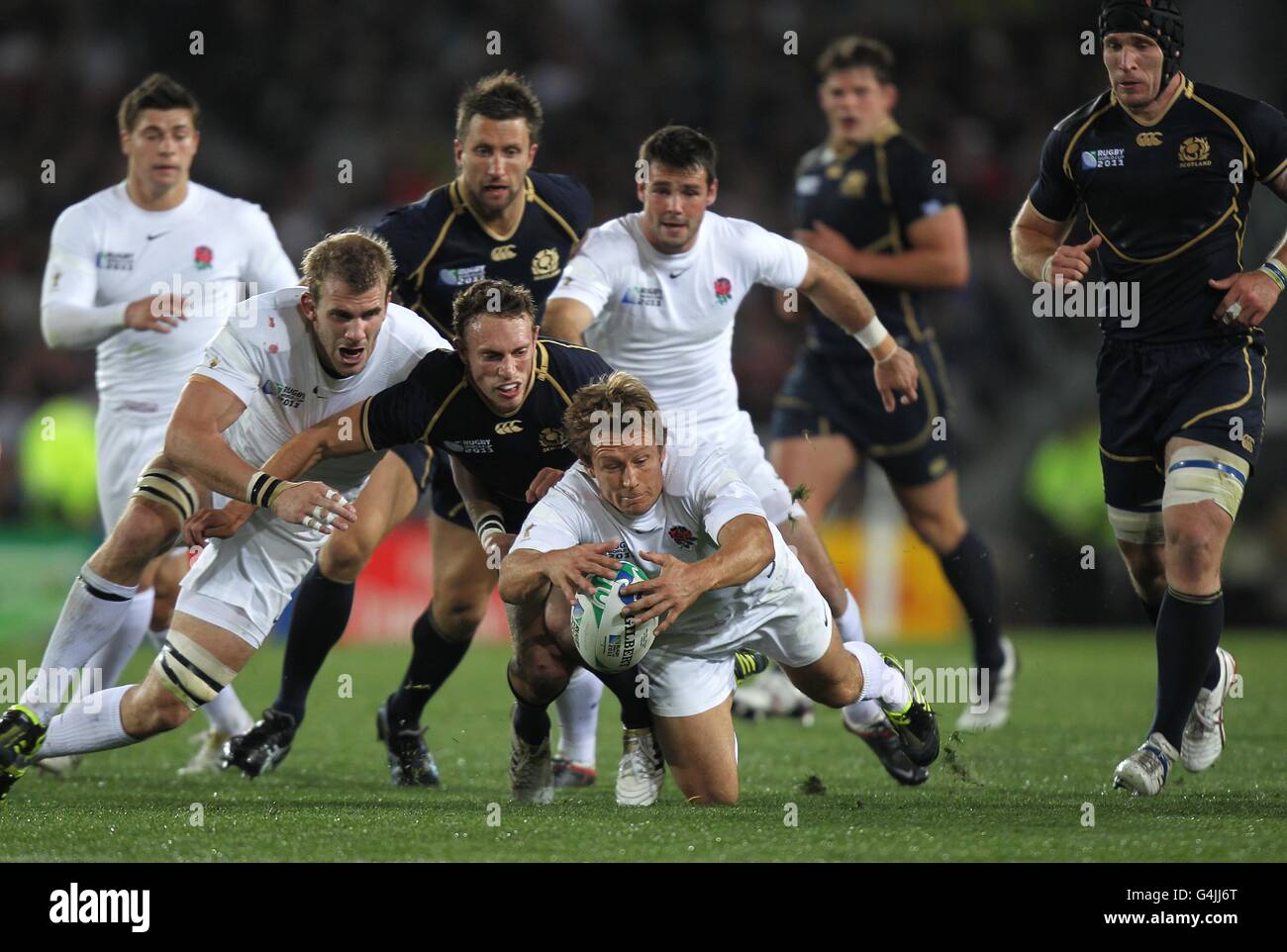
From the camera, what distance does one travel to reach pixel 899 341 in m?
7.54

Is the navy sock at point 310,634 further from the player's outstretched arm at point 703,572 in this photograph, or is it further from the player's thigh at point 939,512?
the player's thigh at point 939,512

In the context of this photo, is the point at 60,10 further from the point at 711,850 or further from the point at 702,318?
the point at 711,850

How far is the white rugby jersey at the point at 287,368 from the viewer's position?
5461 millimetres

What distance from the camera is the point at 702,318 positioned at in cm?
628

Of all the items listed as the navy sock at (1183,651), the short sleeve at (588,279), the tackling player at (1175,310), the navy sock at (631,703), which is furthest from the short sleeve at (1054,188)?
the navy sock at (631,703)

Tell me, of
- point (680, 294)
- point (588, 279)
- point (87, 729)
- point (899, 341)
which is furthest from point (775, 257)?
point (87, 729)

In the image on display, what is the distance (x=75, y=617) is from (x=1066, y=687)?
5.48 meters

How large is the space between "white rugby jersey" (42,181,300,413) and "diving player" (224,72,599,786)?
830 millimetres

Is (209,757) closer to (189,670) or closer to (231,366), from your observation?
(189,670)

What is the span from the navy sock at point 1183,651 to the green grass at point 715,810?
26 centimetres

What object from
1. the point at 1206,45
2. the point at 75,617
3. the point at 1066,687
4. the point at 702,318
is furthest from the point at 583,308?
the point at 1206,45

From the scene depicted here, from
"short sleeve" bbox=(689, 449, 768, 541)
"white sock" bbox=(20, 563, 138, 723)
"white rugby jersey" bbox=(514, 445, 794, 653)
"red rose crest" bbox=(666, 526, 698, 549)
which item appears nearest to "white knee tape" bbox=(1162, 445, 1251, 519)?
"white rugby jersey" bbox=(514, 445, 794, 653)

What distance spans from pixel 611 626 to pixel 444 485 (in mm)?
1715

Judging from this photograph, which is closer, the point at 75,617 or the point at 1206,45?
the point at 75,617
